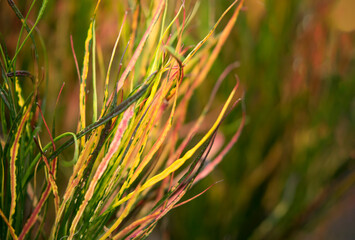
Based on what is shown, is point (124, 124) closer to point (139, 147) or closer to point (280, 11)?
point (139, 147)

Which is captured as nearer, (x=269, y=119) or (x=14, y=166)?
(x=14, y=166)

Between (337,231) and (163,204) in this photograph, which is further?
(337,231)

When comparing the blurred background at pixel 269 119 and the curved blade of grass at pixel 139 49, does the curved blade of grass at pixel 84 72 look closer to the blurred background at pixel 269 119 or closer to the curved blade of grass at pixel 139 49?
the curved blade of grass at pixel 139 49

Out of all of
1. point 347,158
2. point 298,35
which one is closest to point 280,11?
point 298,35

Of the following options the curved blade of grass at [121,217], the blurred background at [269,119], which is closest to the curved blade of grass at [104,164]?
the curved blade of grass at [121,217]

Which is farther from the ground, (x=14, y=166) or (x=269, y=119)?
(x=14, y=166)

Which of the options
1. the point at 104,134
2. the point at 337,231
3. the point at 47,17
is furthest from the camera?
the point at 337,231

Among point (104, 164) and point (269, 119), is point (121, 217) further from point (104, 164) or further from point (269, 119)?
point (269, 119)

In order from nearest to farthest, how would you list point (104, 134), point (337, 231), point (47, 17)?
1. point (104, 134)
2. point (47, 17)
3. point (337, 231)

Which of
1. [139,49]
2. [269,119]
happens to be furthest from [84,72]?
[269,119]
